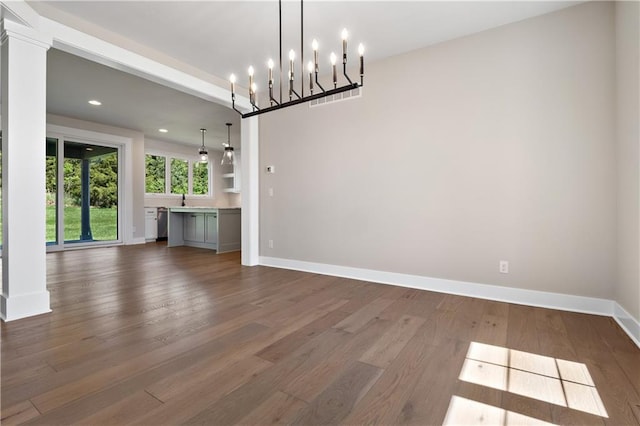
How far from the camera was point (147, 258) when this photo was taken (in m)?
5.29

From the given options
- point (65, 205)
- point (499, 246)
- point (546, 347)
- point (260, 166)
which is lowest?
point (546, 347)

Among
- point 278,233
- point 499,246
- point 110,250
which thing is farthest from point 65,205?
point 499,246

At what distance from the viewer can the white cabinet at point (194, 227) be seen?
21.6 feet

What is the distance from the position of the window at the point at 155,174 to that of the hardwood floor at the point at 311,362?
5630mm

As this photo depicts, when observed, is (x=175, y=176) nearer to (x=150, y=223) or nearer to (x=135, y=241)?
(x=150, y=223)

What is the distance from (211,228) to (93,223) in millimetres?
2702

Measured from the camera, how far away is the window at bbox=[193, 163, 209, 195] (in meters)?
9.14

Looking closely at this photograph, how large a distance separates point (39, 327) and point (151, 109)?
175 inches

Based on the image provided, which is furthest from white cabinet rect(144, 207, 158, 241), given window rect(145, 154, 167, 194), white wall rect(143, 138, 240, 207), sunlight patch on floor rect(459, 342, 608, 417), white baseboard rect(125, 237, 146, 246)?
sunlight patch on floor rect(459, 342, 608, 417)

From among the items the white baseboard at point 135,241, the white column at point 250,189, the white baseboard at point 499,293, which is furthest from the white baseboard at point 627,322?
the white baseboard at point 135,241

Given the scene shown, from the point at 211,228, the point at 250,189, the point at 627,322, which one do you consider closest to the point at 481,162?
the point at 627,322

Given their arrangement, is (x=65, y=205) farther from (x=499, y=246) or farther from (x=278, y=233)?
(x=499, y=246)

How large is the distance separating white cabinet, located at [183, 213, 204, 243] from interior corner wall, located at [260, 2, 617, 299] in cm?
327

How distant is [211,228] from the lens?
6387mm
